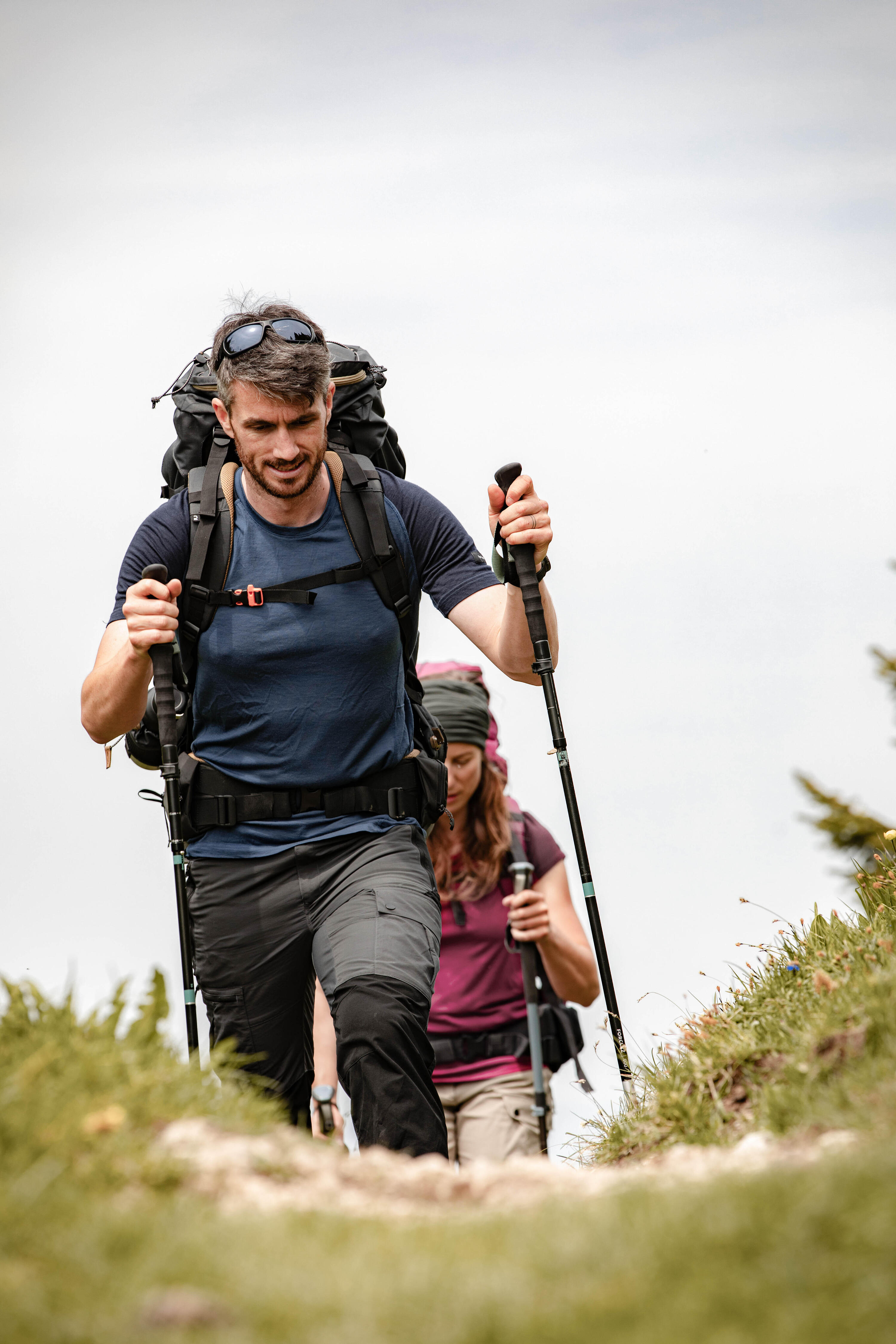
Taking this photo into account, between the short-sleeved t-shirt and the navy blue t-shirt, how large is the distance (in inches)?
126

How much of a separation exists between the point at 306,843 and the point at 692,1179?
3.14m

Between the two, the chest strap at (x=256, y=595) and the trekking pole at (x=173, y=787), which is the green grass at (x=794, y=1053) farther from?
the chest strap at (x=256, y=595)

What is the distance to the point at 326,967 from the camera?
5.65m

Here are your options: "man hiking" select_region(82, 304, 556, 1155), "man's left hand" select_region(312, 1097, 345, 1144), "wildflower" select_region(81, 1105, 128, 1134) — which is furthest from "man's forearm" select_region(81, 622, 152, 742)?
"wildflower" select_region(81, 1105, 128, 1134)

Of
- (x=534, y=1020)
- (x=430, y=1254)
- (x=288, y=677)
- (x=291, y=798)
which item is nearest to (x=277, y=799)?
(x=291, y=798)

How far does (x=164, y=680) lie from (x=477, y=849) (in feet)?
12.8

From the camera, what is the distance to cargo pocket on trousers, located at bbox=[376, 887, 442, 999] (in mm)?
5449

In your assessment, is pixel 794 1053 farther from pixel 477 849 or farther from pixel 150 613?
pixel 477 849

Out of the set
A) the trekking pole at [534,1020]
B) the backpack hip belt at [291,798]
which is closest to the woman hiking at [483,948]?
the trekking pole at [534,1020]

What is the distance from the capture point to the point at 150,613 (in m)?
5.73

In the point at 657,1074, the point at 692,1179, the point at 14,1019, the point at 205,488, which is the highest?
the point at 205,488

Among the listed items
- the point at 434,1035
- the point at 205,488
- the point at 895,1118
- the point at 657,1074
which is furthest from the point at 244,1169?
the point at 434,1035

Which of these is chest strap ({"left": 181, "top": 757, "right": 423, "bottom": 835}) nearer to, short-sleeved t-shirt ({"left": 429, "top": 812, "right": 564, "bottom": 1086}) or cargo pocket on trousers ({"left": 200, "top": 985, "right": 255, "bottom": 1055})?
cargo pocket on trousers ({"left": 200, "top": 985, "right": 255, "bottom": 1055})

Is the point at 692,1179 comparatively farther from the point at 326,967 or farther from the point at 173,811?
the point at 173,811
